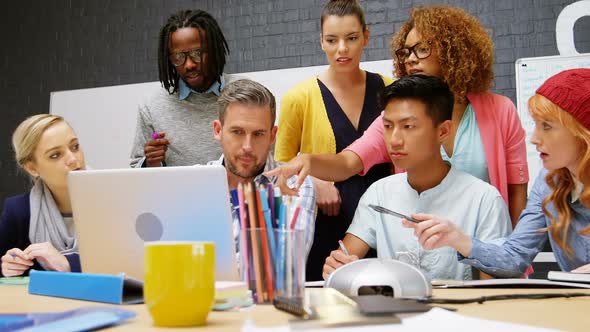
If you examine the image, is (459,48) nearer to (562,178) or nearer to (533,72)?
(562,178)

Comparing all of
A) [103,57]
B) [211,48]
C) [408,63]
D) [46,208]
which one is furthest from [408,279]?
[103,57]

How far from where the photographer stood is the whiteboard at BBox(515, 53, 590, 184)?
3.43 m

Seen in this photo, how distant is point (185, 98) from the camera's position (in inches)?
98.0

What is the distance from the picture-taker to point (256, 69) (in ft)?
13.2

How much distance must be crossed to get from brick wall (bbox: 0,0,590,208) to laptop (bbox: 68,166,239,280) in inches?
111

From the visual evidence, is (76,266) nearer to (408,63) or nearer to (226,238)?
(226,238)

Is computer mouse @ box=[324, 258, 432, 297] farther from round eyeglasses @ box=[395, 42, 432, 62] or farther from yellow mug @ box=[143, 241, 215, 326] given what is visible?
round eyeglasses @ box=[395, 42, 432, 62]

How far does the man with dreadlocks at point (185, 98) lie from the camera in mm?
2422

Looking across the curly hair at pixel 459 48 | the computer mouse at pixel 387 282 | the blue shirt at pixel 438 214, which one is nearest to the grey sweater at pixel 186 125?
the blue shirt at pixel 438 214

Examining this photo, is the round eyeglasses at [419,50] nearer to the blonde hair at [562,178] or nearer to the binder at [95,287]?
the blonde hair at [562,178]

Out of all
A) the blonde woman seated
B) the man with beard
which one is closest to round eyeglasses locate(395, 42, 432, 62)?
the man with beard

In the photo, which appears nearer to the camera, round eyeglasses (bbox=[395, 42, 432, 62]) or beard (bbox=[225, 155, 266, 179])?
beard (bbox=[225, 155, 266, 179])

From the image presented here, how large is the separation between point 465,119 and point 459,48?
0.79 ft

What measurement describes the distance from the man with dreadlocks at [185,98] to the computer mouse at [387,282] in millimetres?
1380
